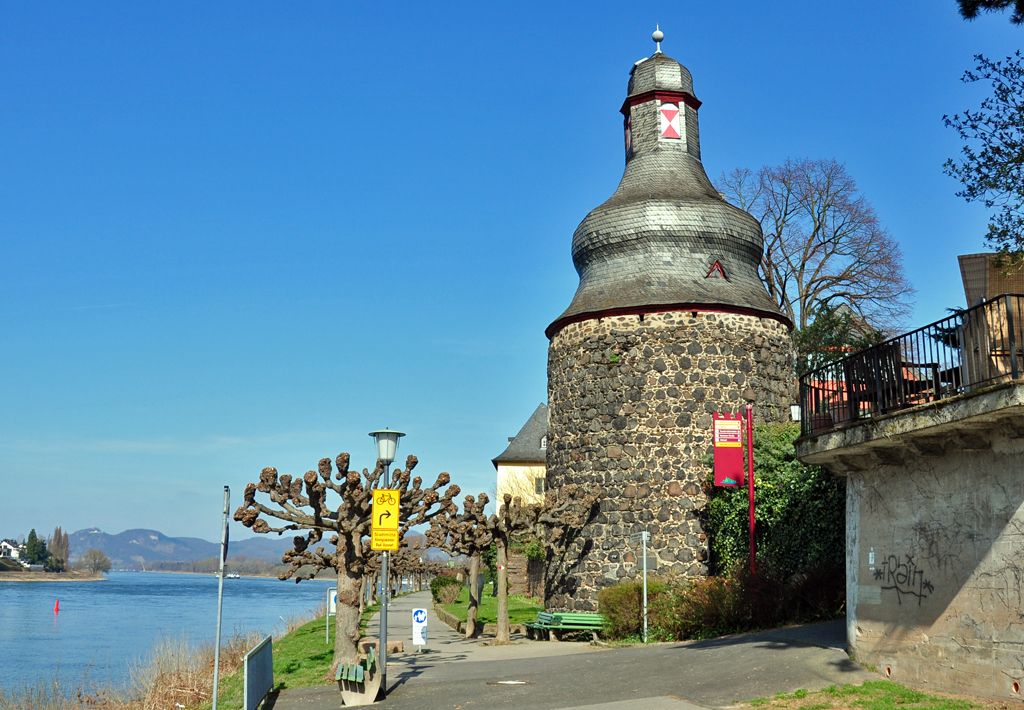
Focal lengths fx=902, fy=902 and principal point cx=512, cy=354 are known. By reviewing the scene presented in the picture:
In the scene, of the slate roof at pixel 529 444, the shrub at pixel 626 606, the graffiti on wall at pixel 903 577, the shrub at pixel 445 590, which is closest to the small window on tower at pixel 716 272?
the shrub at pixel 626 606

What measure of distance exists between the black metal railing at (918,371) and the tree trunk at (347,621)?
8.20m

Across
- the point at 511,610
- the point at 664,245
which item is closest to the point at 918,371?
the point at 664,245

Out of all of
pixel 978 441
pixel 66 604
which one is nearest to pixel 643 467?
pixel 978 441

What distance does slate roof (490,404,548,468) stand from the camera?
2201 inches

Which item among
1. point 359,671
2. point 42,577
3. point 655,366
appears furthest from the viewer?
point 42,577

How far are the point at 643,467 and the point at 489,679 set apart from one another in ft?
30.4

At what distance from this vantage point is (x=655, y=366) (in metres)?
23.5

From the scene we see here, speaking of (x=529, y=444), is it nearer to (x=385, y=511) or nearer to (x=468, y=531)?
(x=468, y=531)

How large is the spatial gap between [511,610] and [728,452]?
49.4 ft

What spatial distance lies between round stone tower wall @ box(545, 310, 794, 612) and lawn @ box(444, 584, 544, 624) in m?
5.01

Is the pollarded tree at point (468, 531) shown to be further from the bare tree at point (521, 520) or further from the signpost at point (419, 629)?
the signpost at point (419, 629)

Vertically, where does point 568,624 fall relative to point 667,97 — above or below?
below

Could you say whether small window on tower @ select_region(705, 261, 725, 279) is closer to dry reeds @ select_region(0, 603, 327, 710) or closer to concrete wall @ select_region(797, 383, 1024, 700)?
concrete wall @ select_region(797, 383, 1024, 700)

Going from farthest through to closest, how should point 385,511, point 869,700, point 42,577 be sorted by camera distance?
point 42,577 → point 385,511 → point 869,700
